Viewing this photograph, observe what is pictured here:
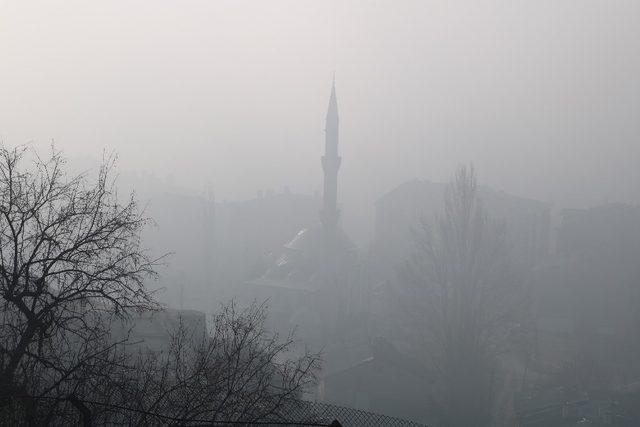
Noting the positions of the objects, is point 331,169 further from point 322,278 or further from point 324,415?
point 324,415

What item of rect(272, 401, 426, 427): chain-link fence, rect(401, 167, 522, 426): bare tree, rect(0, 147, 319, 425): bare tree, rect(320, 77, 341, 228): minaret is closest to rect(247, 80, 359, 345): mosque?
rect(320, 77, 341, 228): minaret

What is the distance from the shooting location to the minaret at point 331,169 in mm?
40969

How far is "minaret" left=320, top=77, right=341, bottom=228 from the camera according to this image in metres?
41.0

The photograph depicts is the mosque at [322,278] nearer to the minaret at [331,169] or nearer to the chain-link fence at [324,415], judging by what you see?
the minaret at [331,169]

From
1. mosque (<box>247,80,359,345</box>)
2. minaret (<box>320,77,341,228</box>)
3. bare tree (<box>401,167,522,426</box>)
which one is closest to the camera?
bare tree (<box>401,167,522,426</box>)

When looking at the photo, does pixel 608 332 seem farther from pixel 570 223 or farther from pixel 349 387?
pixel 349 387

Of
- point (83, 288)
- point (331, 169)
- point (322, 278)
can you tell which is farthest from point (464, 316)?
point (331, 169)

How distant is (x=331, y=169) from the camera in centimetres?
4094

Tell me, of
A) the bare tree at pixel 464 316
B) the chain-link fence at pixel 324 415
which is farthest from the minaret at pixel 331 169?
the chain-link fence at pixel 324 415

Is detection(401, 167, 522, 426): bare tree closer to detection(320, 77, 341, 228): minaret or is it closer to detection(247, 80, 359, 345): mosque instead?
detection(247, 80, 359, 345): mosque

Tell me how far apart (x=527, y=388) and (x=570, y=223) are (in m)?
19.9

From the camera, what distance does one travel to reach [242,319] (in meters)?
8.31

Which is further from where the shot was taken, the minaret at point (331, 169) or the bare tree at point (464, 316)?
the minaret at point (331, 169)

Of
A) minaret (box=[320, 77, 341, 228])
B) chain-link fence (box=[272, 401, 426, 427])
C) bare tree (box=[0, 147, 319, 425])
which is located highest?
minaret (box=[320, 77, 341, 228])
